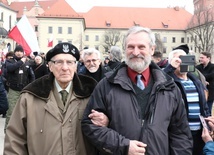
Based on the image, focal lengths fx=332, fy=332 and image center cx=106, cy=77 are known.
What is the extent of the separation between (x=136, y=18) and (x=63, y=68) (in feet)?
292

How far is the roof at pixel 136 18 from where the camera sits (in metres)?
88.4

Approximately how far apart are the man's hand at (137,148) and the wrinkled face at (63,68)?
88 centimetres

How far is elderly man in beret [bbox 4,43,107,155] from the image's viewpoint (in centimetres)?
298

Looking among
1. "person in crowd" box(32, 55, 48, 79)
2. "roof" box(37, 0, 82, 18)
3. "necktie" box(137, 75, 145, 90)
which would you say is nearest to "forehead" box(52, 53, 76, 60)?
"necktie" box(137, 75, 145, 90)

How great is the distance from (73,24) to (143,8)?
25.2 meters

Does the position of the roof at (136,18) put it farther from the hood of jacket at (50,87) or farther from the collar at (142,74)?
the collar at (142,74)

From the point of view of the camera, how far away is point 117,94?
9.46 feet

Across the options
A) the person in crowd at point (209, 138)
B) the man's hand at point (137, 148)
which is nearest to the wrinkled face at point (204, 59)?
the person in crowd at point (209, 138)

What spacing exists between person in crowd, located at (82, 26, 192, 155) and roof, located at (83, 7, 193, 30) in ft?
279

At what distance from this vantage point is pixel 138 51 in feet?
9.76

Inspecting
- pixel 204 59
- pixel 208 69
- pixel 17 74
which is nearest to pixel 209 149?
pixel 17 74

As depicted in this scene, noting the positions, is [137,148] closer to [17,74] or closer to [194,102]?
[194,102]

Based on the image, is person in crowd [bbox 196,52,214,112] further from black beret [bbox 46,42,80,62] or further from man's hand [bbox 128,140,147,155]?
man's hand [bbox 128,140,147,155]

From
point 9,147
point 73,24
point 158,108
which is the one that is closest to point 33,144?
point 9,147
